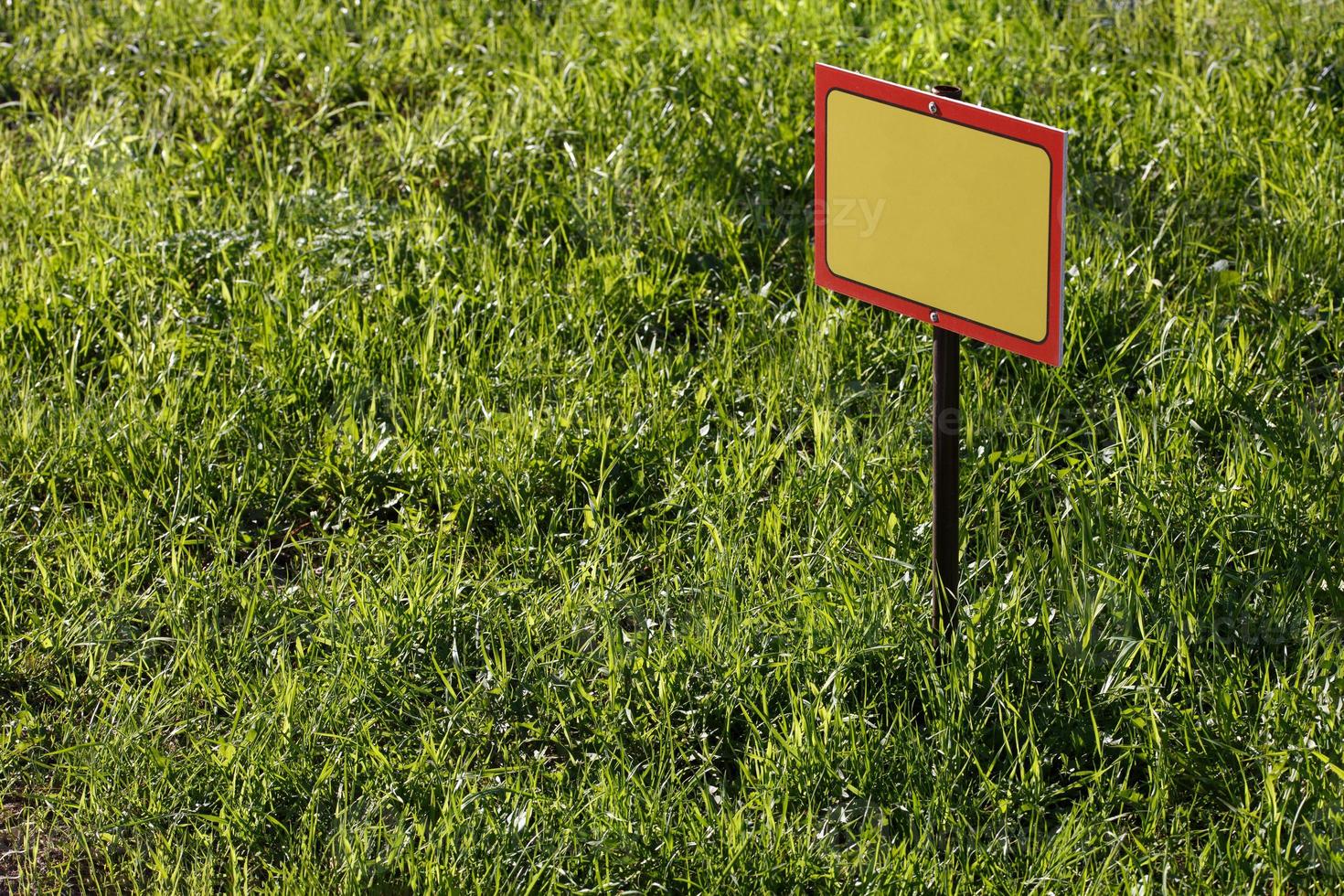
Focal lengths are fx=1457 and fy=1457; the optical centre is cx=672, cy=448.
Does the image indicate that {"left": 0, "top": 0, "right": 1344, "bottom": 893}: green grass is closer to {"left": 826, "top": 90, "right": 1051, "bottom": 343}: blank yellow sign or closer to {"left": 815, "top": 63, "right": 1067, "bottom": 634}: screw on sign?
{"left": 815, "top": 63, "right": 1067, "bottom": 634}: screw on sign

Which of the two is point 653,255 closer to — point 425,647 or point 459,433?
point 459,433

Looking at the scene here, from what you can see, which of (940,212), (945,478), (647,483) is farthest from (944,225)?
(647,483)

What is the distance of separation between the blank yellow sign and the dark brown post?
0.09m

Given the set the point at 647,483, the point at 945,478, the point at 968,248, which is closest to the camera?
the point at 968,248

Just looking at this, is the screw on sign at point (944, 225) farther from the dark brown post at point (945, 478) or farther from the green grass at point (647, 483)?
the green grass at point (647, 483)

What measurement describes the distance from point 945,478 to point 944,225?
1.46ft

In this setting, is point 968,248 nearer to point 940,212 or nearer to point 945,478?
point 940,212

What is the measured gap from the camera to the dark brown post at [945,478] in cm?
243

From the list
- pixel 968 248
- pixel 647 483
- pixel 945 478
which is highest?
pixel 968 248

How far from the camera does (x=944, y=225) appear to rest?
7.50 ft

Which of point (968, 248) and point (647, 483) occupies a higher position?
point (968, 248)

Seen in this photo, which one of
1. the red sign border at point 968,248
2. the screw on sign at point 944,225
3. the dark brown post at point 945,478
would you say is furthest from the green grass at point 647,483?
the red sign border at point 968,248

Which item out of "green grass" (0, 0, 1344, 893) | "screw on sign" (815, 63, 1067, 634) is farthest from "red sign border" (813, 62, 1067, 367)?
"green grass" (0, 0, 1344, 893)

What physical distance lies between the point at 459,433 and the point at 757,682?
0.99m
